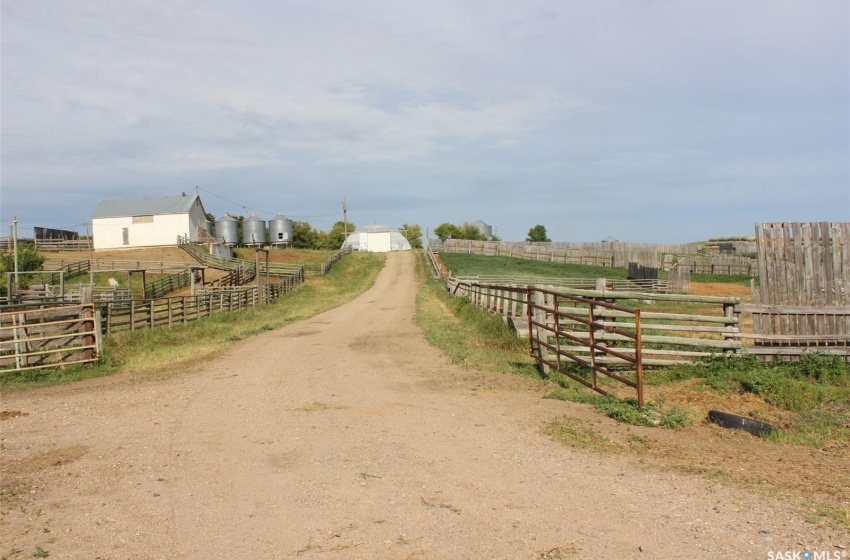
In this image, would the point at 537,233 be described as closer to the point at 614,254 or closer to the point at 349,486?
the point at 614,254

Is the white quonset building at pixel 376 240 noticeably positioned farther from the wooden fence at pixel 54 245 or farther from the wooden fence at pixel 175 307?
the wooden fence at pixel 175 307

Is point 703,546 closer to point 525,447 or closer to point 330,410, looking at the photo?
point 525,447

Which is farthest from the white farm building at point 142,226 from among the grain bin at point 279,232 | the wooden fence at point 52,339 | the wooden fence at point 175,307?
the wooden fence at point 52,339

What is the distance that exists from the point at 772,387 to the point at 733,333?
6.11 ft

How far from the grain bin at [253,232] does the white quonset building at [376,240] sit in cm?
1691

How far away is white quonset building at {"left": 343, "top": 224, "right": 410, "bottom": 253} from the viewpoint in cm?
10050

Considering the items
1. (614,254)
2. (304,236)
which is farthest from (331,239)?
(614,254)

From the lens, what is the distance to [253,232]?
86.4m

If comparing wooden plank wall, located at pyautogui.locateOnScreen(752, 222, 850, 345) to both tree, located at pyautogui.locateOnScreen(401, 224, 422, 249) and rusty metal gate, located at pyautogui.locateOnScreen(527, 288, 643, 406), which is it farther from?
tree, located at pyautogui.locateOnScreen(401, 224, 422, 249)

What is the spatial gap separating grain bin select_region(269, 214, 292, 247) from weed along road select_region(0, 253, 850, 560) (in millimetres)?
80217

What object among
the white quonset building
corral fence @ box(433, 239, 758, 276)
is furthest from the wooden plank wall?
the white quonset building

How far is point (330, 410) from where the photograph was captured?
8797mm

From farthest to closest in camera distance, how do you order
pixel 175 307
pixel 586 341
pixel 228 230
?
pixel 228 230
pixel 175 307
pixel 586 341

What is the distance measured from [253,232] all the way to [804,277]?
81343 millimetres
